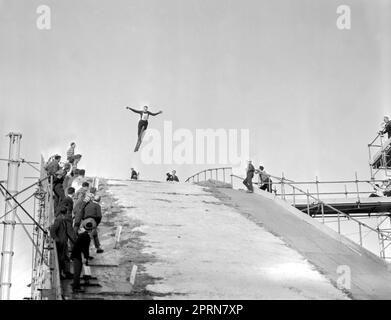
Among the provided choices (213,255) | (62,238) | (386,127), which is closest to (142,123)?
(213,255)

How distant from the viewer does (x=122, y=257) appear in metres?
18.2

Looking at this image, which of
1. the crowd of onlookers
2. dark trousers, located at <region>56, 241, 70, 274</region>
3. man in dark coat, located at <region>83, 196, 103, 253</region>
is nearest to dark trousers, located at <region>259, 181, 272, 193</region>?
the crowd of onlookers

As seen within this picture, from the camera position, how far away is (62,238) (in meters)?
16.6

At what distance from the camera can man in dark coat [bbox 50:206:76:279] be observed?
1631 centimetres

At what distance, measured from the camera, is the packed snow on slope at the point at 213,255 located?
1686cm

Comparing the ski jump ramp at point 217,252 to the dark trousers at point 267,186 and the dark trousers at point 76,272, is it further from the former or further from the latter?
the dark trousers at point 267,186

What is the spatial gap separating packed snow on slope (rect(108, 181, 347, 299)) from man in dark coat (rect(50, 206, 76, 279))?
6.29 feet

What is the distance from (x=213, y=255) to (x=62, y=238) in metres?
4.47

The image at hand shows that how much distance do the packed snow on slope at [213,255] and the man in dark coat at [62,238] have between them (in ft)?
6.29

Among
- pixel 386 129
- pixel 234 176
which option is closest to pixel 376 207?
pixel 386 129

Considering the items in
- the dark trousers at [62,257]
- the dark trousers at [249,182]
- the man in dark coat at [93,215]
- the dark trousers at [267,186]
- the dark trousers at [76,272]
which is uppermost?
the dark trousers at [267,186]

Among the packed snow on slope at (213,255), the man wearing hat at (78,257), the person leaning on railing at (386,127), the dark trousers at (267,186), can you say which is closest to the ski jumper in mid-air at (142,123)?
the packed snow on slope at (213,255)

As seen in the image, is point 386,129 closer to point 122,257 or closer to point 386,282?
point 386,282
